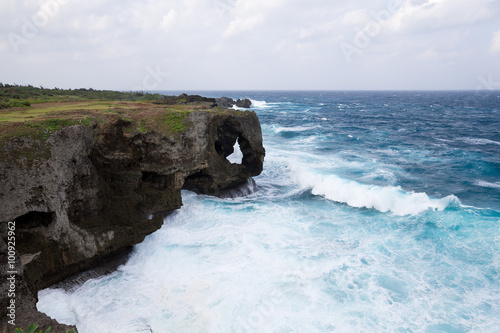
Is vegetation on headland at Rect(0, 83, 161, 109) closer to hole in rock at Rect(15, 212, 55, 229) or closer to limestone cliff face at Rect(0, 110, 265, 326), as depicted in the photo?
limestone cliff face at Rect(0, 110, 265, 326)

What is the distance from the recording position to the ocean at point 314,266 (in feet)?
34.2

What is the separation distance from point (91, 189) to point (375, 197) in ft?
55.0

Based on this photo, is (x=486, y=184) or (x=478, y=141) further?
(x=478, y=141)

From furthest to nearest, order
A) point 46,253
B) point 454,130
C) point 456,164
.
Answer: point 454,130 < point 456,164 < point 46,253

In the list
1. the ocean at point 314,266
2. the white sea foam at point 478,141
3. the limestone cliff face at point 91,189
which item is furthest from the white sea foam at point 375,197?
the white sea foam at point 478,141

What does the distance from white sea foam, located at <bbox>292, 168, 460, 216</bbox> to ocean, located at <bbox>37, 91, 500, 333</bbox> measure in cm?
8

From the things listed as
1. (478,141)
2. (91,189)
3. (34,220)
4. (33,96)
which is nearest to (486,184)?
(478,141)

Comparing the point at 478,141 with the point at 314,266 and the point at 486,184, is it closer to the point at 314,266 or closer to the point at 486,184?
the point at 486,184

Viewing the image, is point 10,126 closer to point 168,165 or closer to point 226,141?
point 168,165

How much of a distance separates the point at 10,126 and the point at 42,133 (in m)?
1.13

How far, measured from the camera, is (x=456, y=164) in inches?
1153

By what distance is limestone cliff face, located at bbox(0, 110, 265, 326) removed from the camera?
10539 mm

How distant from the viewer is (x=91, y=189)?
12977mm

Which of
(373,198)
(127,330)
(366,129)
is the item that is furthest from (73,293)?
(366,129)
